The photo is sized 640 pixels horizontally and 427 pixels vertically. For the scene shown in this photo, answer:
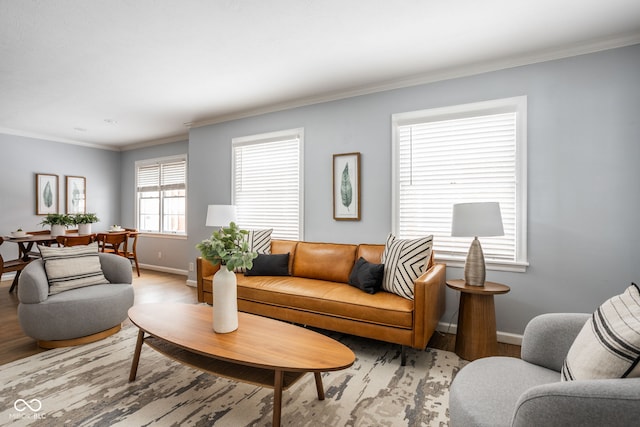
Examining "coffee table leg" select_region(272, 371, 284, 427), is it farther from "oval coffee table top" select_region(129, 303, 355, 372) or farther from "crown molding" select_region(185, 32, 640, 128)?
"crown molding" select_region(185, 32, 640, 128)

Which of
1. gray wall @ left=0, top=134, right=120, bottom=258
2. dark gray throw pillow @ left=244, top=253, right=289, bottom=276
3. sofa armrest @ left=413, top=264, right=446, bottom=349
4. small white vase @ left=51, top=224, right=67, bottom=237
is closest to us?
sofa armrest @ left=413, top=264, right=446, bottom=349

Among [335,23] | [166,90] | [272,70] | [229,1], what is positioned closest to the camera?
[229,1]

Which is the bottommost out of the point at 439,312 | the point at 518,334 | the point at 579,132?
the point at 518,334

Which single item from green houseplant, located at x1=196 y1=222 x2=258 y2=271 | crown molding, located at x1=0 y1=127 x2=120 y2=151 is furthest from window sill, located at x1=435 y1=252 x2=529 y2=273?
crown molding, located at x1=0 y1=127 x2=120 y2=151

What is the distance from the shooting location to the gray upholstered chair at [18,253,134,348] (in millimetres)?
2668

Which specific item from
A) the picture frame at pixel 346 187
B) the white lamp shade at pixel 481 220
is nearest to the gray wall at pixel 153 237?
the picture frame at pixel 346 187

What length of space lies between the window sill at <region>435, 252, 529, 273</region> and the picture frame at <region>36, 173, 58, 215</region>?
22.1 ft

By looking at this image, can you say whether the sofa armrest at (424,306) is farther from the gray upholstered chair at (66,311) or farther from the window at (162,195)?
the window at (162,195)

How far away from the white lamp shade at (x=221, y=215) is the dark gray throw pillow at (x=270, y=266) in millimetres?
738

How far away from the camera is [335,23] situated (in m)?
2.45

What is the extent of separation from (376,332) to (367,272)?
0.56 metres

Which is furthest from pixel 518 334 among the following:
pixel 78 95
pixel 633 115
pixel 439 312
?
pixel 78 95

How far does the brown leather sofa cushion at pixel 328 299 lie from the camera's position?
2.53m

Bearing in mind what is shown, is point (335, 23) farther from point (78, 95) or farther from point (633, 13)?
point (78, 95)
